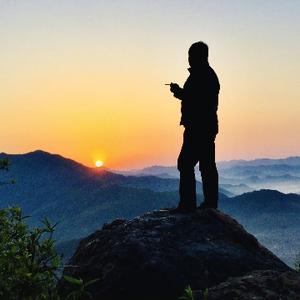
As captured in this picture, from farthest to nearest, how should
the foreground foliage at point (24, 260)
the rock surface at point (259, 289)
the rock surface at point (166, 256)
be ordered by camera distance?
the rock surface at point (166, 256) < the rock surface at point (259, 289) < the foreground foliage at point (24, 260)

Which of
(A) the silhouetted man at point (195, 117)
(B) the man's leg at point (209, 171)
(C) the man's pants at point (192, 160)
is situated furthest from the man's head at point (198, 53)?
(B) the man's leg at point (209, 171)

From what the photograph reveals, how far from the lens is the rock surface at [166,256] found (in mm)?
9383

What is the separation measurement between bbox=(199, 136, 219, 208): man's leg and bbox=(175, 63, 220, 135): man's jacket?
351mm

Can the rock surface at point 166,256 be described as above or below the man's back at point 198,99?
below

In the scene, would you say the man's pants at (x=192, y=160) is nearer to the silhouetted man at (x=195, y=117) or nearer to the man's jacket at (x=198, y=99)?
the silhouetted man at (x=195, y=117)

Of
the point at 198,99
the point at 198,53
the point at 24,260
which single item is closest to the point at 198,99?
the point at 198,99

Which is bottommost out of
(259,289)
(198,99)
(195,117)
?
(259,289)

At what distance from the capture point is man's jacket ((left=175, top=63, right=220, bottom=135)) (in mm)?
Result: 12234

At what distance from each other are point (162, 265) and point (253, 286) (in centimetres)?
200

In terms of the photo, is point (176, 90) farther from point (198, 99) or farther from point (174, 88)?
point (198, 99)

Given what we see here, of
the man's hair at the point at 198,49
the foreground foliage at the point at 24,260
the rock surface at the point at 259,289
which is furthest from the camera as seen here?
the man's hair at the point at 198,49

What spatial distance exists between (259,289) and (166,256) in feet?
7.60

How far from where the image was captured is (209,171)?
12.7 meters

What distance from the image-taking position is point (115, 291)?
9.36 metres
